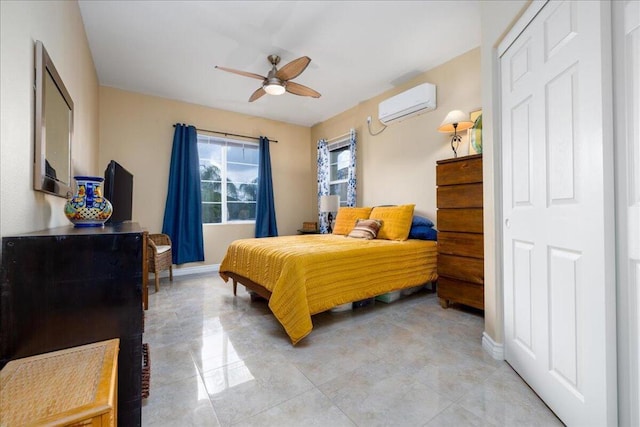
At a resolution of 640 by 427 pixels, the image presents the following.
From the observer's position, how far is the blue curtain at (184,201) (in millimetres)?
4180

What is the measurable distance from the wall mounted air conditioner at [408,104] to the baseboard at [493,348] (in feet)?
8.66

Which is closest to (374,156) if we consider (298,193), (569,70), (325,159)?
(325,159)

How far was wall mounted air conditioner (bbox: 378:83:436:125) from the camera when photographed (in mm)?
3336

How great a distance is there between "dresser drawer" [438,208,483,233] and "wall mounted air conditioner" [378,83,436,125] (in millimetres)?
1469

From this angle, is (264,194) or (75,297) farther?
(264,194)

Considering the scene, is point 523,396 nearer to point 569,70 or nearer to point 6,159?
point 569,70

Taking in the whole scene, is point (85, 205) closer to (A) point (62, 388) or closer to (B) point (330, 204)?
(A) point (62, 388)

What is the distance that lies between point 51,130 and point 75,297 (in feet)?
3.55

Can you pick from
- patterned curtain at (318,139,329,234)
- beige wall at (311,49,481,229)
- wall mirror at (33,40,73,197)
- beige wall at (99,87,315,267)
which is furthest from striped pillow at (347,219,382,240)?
wall mirror at (33,40,73,197)

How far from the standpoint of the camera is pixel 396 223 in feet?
10.7

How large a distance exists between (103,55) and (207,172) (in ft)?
6.47

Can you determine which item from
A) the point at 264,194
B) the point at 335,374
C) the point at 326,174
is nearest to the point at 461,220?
the point at 335,374

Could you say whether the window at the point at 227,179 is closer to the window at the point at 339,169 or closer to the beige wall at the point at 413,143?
the window at the point at 339,169

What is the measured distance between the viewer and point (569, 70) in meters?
1.20
